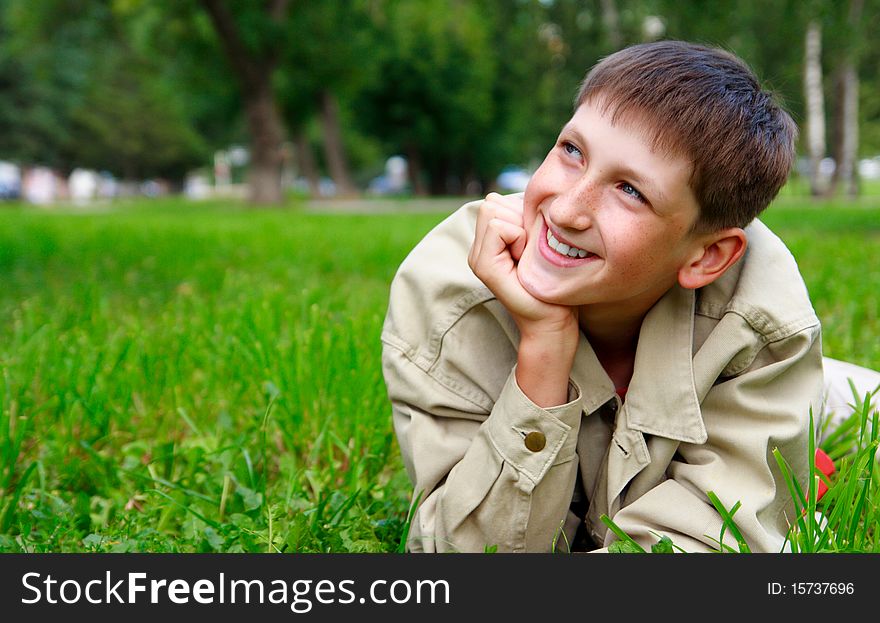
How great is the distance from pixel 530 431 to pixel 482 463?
0.12m

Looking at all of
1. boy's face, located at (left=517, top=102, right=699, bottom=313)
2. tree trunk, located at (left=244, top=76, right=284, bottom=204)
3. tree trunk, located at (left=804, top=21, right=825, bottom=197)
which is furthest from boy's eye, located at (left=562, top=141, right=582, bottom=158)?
tree trunk, located at (left=244, top=76, right=284, bottom=204)

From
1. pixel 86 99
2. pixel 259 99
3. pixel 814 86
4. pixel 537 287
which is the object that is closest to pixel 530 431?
pixel 537 287

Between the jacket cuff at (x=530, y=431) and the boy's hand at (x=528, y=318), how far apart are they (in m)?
0.03

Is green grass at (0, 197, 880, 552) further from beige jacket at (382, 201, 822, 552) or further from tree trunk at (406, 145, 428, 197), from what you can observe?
tree trunk at (406, 145, 428, 197)

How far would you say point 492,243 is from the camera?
174cm

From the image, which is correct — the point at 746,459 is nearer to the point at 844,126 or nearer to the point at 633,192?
the point at 633,192

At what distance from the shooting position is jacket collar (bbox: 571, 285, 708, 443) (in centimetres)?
174

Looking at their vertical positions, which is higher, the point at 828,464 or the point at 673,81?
the point at 673,81

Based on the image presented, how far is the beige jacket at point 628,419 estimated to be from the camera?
1703 mm

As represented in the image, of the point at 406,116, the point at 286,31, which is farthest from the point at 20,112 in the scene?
the point at 286,31

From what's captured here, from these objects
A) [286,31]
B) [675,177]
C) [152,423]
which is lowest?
[152,423]

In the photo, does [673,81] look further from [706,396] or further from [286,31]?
[286,31]

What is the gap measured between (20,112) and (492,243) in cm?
3872

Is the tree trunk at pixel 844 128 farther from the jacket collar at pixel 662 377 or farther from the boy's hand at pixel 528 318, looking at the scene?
the boy's hand at pixel 528 318
